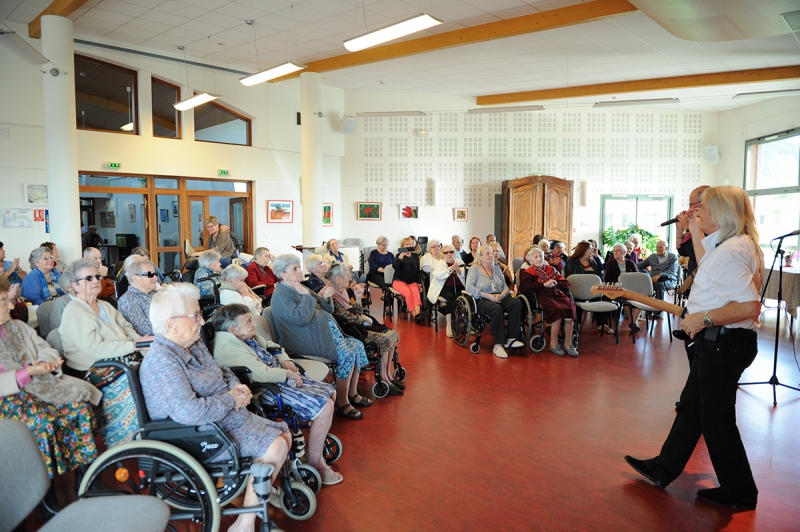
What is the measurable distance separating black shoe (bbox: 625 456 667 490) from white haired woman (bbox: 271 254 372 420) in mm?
1914

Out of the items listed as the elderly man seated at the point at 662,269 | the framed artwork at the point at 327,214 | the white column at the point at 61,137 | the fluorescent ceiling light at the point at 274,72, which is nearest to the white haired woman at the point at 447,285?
the elderly man seated at the point at 662,269

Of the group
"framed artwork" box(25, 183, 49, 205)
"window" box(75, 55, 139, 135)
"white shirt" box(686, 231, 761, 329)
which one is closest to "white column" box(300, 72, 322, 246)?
"window" box(75, 55, 139, 135)

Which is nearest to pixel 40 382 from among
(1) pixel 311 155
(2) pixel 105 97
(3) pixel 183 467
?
(3) pixel 183 467

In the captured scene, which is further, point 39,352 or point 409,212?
point 409,212

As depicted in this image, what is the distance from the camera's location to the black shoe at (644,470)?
3032 mm

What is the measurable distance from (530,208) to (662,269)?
4676mm

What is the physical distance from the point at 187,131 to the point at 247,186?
1.72 metres

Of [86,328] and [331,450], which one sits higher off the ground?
[86,328]

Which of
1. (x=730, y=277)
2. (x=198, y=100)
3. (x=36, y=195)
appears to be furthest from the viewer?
(x=198, y=100)

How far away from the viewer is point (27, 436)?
176 cm

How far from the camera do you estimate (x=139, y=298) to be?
3.84m

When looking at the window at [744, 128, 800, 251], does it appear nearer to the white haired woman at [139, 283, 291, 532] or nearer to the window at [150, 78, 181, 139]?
the white haired woman at [139, 283, 291, 532]

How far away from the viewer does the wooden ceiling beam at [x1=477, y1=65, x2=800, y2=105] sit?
32.8 feet

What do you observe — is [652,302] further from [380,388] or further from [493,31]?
[493,31]
